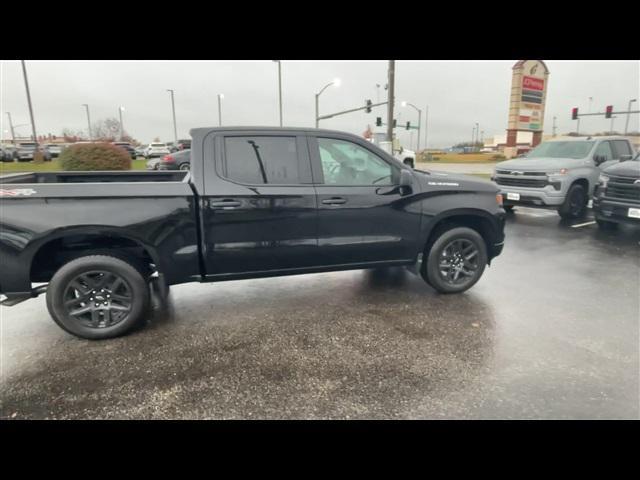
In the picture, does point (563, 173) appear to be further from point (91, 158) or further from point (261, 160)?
point (91, 158)

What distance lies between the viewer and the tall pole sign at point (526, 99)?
112ft

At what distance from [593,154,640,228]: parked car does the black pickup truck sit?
4.14m

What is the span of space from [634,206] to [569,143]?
3.45 meters

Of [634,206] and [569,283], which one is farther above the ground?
[634,206]

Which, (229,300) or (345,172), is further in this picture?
(229,300)

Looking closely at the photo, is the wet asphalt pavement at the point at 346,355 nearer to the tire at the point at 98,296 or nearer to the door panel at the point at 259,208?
the tire at the point at 98,296

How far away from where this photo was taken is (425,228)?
174 inches

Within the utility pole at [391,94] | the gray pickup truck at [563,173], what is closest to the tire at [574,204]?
the gray pickup truck at [563,173]

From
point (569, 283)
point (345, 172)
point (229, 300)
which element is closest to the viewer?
point (345, 172)

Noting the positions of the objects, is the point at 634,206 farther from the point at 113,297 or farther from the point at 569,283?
the point at 113,297

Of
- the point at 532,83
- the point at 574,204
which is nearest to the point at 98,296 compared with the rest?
the point at 574,204

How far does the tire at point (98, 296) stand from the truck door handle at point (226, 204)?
91 centimetres

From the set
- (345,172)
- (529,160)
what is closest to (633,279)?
(345,172)

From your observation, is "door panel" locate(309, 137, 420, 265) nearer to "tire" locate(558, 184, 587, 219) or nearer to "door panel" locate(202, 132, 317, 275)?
"door panel" locate(202, 132, 317, 275)
